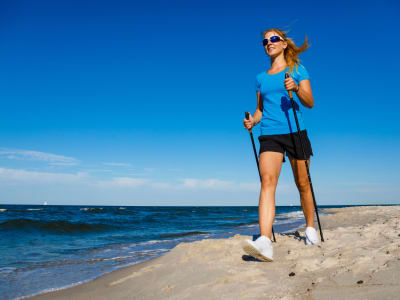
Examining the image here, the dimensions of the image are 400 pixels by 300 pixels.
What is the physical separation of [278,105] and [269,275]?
5.99 feet

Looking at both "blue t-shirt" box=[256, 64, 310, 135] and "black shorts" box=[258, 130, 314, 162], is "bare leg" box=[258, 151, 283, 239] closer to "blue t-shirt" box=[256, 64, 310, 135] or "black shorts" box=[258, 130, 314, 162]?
"black shorts" box=[258, 130, 314, 162]

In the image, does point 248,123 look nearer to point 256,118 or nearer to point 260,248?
point 256,118

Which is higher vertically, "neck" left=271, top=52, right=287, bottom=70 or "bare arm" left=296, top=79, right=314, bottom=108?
"neck" left=271, top=52, right=287, bottom=70

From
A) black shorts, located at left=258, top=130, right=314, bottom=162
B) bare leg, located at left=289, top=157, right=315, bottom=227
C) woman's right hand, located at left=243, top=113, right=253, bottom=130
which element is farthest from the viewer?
woman's right hand, located at left=243, top=113, right=253, bottom=130

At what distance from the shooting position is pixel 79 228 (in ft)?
45.7

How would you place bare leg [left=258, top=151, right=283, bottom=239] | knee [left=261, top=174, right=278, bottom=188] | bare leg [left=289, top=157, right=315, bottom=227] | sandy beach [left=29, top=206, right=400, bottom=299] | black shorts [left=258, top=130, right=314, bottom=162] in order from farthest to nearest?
bare leg [left=289, top=157, right=315, bottom=227]
black shorts [left=258, top=130, right=314, bottom=162]
knee [left=261, top=174, right=278, bottom=188]
bare leg [left=258, top=151, right=283, bottom=239]
sandy beach [left=29, top=206, right=400, bottom=299]

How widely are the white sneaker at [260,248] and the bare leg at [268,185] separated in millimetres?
112

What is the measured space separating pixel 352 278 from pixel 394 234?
212 centimetres

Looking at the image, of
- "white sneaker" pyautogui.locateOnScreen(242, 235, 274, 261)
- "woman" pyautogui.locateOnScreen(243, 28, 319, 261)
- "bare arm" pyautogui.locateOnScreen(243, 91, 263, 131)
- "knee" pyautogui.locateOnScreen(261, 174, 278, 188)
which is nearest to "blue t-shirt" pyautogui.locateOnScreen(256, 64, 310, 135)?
"woman" pyautogui.locateOnScreen(243, 28, 319, 261)

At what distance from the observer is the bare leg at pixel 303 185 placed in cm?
359

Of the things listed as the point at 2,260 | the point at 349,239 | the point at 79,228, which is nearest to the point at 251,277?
the point at 349,239

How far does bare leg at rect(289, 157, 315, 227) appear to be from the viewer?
141 inches

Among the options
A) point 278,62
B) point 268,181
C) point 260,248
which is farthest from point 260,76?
point 260,248

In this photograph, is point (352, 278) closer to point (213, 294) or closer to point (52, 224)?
point (213, 294)
